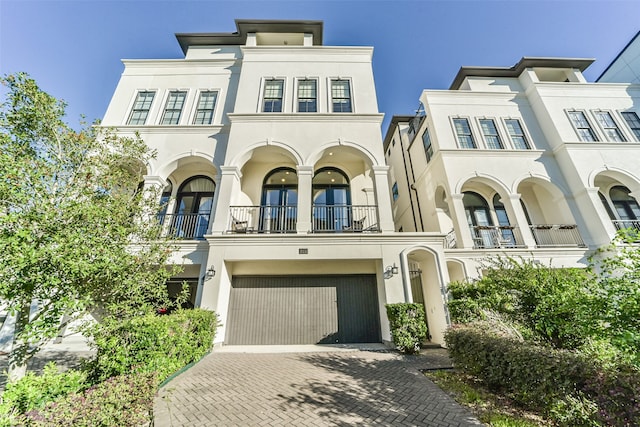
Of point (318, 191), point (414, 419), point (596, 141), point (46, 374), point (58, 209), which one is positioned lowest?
point (414, 419)

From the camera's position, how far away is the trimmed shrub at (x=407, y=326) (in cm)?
759

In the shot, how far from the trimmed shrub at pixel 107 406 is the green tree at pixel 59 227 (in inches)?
51.3

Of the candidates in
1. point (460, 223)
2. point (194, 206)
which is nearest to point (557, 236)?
point (460, 223)

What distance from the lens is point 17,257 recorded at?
3.59 metres

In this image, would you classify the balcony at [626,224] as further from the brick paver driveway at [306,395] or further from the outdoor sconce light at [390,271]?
the brick paver driveway at [306,395]

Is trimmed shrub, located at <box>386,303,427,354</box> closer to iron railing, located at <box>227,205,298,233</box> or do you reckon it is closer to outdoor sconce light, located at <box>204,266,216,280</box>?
iron railing, located at <box>227,205,298,233</box>

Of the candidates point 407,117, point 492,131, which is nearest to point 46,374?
point 492,131

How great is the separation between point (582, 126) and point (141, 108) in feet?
79.4

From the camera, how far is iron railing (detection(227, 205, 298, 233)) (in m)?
10.0

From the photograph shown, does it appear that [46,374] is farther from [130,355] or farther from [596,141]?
[596,141]

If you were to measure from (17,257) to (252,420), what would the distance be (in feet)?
14.4

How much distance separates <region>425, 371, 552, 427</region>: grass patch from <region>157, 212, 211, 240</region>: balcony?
408 inches

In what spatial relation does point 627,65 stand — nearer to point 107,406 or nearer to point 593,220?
point 593,220

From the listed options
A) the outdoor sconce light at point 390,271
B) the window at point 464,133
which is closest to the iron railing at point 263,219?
the outdoor sconce light at point 390,271
